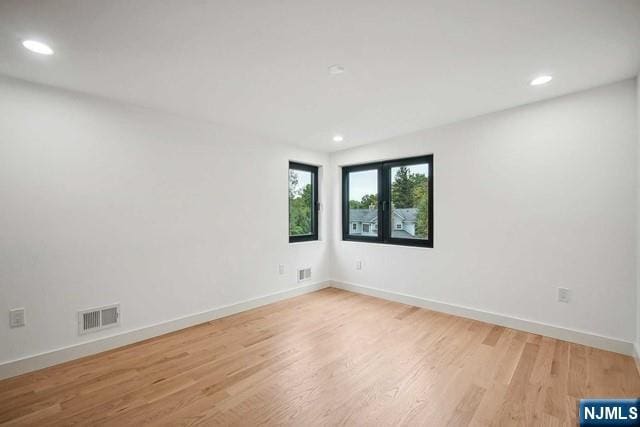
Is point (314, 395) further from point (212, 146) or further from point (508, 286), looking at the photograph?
point (212, 146)

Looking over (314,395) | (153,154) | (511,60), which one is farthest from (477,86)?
(153,154)

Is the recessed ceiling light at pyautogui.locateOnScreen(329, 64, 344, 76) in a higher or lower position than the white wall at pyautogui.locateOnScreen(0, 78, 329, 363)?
higher

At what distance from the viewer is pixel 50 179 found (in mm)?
2314

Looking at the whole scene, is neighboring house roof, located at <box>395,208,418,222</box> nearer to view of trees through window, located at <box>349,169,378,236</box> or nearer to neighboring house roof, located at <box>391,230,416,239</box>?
neighboring house roof, located at <box>391,230,416,239</box>

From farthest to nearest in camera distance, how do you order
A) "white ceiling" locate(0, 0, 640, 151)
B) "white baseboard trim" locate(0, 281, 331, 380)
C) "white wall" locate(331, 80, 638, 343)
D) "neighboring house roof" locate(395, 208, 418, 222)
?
"neighboring house roof" locate(395, 208, 418, 222), "white wall" locate(331, 80, 638, 343), "white baseboard trim" locate(0, 281, 331, 380), "white ceiling" locate(0, 0, 640, 151)

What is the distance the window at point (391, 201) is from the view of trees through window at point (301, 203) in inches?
22.6

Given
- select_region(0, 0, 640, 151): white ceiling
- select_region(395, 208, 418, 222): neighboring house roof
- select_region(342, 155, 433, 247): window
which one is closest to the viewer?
select_region(0, 0, 640, 151): white ceiling

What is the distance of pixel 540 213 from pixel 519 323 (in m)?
1.17

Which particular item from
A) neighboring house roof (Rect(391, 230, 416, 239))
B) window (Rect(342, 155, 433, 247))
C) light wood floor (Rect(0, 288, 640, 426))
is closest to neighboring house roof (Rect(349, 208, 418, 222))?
window (Rect(342, 155, 433, 247))

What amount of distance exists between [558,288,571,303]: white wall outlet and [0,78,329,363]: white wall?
3281 mm

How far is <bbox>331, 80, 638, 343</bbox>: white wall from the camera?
242 cm

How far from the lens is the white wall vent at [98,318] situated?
8.02 feet

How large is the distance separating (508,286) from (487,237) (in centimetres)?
55

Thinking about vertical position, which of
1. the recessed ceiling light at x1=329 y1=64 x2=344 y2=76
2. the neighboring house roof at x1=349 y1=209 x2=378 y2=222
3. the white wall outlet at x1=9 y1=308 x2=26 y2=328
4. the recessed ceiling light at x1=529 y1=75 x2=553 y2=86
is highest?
the recessed ceiling light at x1=529 y1=75 x2=553 y2=86
